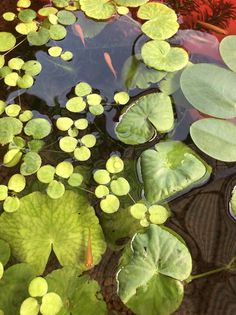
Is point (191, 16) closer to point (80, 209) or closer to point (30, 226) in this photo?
point (80, 209)

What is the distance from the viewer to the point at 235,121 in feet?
5.17

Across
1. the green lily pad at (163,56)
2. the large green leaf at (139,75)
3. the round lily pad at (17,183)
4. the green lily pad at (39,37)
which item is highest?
the green lily pad at (163,56)

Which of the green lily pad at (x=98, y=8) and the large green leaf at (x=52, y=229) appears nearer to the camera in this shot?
the large green leaf at (x=52, y=229)

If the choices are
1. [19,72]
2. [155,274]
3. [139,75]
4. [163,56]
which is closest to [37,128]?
[19,72]

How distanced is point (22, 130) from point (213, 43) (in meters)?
0.78

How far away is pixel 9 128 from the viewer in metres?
1.59

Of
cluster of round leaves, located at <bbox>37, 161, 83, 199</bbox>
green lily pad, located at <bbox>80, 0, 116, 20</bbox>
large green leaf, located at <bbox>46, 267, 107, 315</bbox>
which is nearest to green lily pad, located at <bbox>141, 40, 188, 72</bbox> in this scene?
green lily pad, located at <bbox>80, 0, 116, 20</bbox>

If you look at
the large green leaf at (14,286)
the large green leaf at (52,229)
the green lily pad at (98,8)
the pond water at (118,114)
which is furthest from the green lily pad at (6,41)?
the large green leaf at (14,286)

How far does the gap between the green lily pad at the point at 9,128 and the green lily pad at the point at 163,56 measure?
1.67ft

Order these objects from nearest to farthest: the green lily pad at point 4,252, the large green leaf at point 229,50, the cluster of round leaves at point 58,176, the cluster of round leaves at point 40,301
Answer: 1. the cluster of round leaves at point 40,301
2. the green lily pad at point 4,252
3. the cluster of round leaves at point 58,176
4. the large green leaf at point 229,50

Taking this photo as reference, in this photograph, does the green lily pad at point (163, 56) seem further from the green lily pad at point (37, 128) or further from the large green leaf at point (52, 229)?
the large green leaf at point (52, 229)

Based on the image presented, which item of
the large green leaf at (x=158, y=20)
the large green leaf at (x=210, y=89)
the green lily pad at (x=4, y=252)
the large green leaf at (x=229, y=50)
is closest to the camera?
the green lily pad at (x=4, y=252)

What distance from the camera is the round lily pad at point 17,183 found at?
1.48 meters

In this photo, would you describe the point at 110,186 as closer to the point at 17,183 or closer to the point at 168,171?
the point at 168,171
